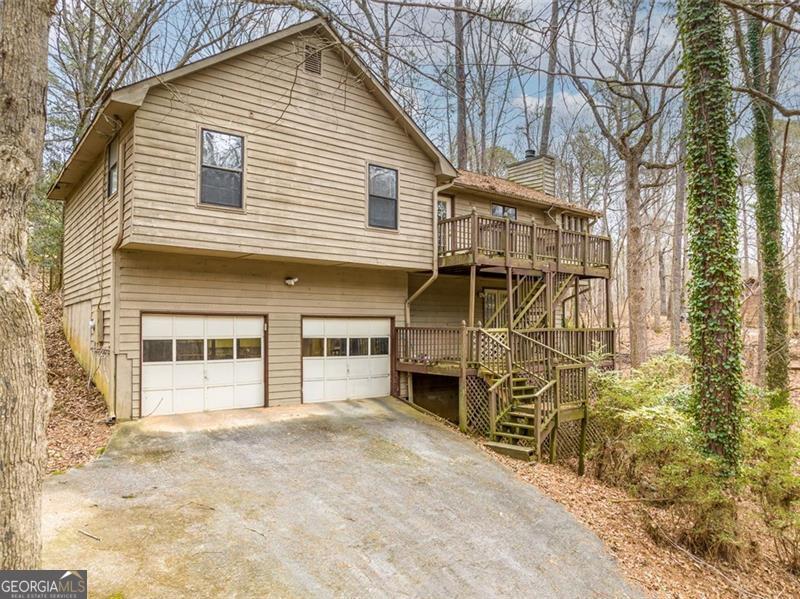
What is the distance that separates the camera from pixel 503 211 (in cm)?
1507

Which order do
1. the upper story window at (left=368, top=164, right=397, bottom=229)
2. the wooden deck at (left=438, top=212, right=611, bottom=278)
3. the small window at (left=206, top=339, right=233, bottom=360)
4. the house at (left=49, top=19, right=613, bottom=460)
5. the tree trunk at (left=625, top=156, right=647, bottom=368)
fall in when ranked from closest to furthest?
1. the house at (left=49, top=19, right=613, bottom=460)
2. the small window at (left=206, top=339, right=233, bottom=360)
3. the upper story window at (left=368, top=164, right=397, bottom=229)
4. the wooden deck at (left=438, top=212, right=611, bottom=278)
5. the tree trunk at (left=625, top=156, right=647, bottom=368)

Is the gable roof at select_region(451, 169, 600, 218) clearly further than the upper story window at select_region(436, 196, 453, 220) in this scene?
Yes

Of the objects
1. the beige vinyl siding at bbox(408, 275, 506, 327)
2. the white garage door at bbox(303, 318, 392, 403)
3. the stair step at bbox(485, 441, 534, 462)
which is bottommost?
the stair step at bbox(485, 441, 534, 462)

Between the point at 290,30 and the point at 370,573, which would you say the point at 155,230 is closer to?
the point at 290,30

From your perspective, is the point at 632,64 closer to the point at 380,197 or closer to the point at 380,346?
the point at 380,197

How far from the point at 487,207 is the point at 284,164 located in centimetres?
683

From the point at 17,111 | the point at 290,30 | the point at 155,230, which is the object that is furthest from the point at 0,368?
the point at 290,30

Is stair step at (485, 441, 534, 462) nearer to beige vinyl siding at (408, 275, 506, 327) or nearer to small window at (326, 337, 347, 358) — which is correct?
small window at (326, 337, 347, 358)

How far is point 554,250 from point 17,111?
11.7 metres

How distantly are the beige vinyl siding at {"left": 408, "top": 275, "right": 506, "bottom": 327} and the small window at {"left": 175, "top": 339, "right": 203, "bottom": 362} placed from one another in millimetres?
5387

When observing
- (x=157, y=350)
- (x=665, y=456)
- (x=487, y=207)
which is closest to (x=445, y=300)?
(x=487, y=207)

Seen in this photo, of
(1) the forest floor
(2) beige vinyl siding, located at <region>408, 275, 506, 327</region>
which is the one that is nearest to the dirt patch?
(1) the forest floor

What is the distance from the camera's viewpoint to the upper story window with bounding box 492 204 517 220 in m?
14.8

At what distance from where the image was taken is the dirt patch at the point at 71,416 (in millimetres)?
7170
